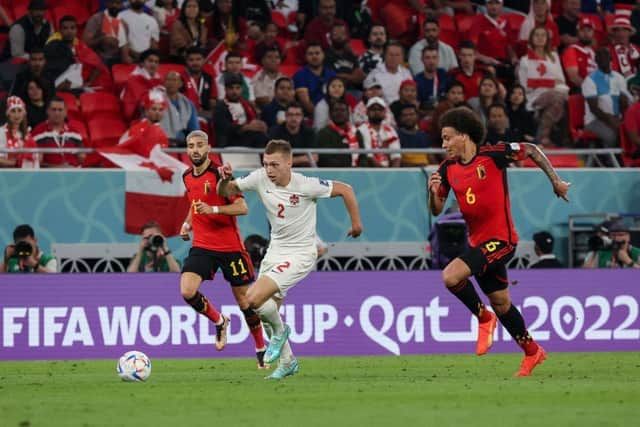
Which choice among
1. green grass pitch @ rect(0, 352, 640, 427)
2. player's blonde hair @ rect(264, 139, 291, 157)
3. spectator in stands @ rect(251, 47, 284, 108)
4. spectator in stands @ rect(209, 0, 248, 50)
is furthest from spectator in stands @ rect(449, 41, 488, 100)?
player's blonde hair @ rect(264, 139, 291, 157)

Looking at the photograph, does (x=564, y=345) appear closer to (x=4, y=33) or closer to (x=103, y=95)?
(x=103, y=95)

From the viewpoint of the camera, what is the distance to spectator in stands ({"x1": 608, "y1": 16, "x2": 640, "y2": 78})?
78.0ft

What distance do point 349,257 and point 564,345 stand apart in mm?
3334

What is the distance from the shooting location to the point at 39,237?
61.9 feet

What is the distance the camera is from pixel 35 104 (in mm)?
19500

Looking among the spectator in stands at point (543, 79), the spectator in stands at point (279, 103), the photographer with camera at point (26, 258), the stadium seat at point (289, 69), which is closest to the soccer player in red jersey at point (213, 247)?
the photographer with camera at point (26, 258)

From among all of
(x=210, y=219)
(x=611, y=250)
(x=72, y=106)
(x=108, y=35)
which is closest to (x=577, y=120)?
(x=611, y=250)

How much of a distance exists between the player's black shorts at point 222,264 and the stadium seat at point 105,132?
16.8ft

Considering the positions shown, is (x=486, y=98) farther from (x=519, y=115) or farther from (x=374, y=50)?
(x=374, y=50)

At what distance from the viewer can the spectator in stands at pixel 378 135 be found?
66.0 ft

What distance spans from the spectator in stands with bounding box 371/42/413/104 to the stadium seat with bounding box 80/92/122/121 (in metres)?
4.11

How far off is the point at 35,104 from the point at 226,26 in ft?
13.3

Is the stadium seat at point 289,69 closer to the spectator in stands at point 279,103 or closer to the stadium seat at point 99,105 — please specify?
the spectator in stands at point 279,103

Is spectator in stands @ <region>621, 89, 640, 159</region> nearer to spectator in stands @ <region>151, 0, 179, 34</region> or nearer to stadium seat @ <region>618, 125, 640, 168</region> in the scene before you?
stadium seat @ <region>618, 125, 640, 168</region>
